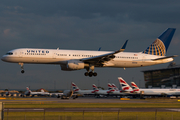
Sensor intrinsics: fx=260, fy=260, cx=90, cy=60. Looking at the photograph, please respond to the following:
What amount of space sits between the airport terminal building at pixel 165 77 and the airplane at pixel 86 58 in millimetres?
105741

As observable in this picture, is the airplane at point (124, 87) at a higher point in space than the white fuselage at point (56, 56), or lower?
lower

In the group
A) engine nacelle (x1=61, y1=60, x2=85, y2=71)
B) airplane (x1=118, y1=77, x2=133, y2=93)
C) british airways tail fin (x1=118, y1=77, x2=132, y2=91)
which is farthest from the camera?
british airways tail fin (x1=118, y1=77, x2=132, y2=91)

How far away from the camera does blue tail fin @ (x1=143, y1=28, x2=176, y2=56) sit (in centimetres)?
6937

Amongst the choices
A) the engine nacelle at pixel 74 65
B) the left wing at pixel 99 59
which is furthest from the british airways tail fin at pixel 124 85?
the engine nacelle at pixel 74 65

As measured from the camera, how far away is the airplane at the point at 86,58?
55.7 metres

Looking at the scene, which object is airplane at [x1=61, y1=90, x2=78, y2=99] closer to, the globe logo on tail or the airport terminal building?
Result: the globe logo on tail

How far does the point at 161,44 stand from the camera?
237 ft

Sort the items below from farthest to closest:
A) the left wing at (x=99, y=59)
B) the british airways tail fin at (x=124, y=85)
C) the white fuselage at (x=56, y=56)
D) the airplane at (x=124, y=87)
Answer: the british airways tail fin at (x=124, y=85) → the airplane at (x=124, y=87) → the left wing at (x=99, y=59) → the white fuselage at (x=56, y=56)

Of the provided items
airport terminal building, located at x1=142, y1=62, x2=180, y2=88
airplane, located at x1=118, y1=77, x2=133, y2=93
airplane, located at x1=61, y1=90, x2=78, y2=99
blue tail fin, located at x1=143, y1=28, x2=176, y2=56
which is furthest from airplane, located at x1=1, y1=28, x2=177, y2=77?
airport terminal building, located at x1=142, y1=62, x2=180, y2=88

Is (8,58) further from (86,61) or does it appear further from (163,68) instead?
(163,68)

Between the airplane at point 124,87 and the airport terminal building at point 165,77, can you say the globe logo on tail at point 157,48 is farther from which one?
the airport terminal building at point 165,77

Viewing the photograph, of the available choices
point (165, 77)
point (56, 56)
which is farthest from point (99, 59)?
point (165, 77)

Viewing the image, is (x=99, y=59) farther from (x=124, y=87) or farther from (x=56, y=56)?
(x=124, y=87)

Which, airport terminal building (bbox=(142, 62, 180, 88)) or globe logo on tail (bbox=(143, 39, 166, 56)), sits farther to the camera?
airport terminal building (bbox=(142, 62, 180, 88))
